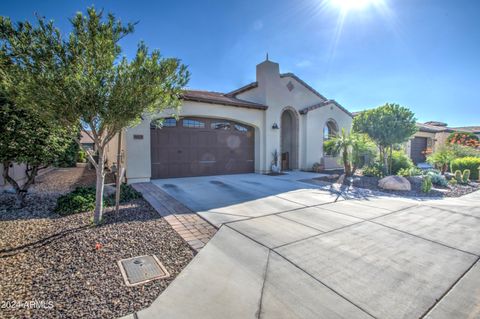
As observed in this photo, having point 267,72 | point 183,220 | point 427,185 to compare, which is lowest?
point 183,220

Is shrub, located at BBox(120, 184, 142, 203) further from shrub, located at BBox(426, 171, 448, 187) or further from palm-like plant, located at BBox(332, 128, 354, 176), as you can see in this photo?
shrub, located at BBox(426, 171, 448, 187)

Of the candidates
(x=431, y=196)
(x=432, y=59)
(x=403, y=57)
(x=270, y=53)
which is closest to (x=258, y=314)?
(x=431, y=196)

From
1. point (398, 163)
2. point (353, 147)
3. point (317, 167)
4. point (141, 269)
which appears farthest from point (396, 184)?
point (141, 269)

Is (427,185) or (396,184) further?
(396,184)

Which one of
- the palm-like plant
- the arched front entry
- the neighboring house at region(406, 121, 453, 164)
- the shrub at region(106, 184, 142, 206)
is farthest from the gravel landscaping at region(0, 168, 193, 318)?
the neighboring house at region(406, 121, 453, 164)

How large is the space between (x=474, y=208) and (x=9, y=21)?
34.4 ft

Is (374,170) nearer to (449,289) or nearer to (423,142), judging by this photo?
(449,289)

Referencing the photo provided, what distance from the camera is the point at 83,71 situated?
3502mm

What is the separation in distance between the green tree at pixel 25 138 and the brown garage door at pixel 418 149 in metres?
24.6

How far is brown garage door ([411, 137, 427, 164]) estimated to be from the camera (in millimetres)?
19859

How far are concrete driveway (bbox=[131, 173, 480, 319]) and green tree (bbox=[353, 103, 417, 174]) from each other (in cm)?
563

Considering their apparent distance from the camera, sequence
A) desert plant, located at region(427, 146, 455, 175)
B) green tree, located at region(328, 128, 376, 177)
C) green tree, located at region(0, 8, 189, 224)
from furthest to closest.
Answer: desert plant, located at region(427, 146, 455, 175), green tree, located at region(328, 128, 376, 177), green tree, located at region(0, 8, 189, 224)

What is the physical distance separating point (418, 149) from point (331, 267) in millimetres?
23184

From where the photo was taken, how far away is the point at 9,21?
3.24 meters
